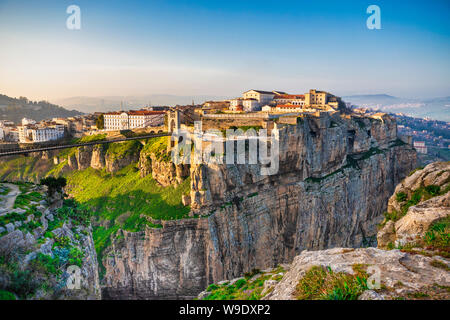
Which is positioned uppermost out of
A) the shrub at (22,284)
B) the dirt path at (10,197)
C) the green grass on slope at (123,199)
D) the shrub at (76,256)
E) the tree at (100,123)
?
the tree at (100,123)

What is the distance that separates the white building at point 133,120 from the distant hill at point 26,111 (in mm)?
38418

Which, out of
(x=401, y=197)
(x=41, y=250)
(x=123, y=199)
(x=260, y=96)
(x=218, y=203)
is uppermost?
(x=260, y=96)

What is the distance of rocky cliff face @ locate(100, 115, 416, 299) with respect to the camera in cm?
1923

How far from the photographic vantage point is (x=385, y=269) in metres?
6.88

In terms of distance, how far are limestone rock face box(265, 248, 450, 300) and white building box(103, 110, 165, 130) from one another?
98.6 feet

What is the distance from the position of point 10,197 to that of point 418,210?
45.6ft

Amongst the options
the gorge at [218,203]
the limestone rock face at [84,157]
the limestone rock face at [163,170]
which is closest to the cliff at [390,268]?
the gorge at [218,203]

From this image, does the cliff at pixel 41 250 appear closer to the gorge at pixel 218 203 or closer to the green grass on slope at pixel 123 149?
the gorge at pixel 218 203

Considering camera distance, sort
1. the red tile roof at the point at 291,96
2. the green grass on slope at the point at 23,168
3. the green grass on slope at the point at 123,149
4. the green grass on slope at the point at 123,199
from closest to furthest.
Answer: the green grass on slope at the point at 123,199, the green grass on slope at the point at 123,149, the green grass on slope at the point at 23,168, the red tile roof at the point at 291,96

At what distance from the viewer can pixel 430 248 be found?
7.95m

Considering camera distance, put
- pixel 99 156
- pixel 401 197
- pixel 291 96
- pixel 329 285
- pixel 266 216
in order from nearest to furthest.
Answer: pixel 329 285, pixel 401 197, pixel 266 216, pixel 99 156, pixel 291 96

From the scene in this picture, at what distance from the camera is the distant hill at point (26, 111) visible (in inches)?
2645

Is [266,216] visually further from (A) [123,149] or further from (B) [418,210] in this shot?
(A) [123,149]

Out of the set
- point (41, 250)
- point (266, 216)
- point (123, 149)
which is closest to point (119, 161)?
point (123, 149)
